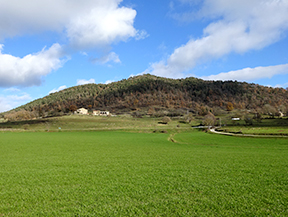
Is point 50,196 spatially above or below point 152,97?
below

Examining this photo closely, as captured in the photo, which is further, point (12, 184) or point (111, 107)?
point (111, 107)

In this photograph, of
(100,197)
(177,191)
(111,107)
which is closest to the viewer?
(100,197)

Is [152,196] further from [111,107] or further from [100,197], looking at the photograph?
[111,107]

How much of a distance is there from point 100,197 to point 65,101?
191399 millimetres

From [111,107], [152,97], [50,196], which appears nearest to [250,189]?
[50,196]

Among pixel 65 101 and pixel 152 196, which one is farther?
pixel 65 101

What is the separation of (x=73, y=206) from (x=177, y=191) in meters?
4.50

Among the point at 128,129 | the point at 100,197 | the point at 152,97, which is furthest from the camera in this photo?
the point at 152,97

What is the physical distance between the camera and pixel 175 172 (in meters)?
13.1

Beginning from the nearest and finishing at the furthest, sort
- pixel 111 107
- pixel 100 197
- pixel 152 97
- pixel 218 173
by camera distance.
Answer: pixel 100 197, pixel 218 173, pixel 111 107, pixel 152 97

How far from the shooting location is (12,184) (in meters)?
10.6

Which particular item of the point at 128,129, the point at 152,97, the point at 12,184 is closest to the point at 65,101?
the point at 152,97

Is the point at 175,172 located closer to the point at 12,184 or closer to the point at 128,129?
the point at 12,184

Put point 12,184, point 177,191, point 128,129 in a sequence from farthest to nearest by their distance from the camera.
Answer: point 128,129 → point 12,184 → point 177,191
